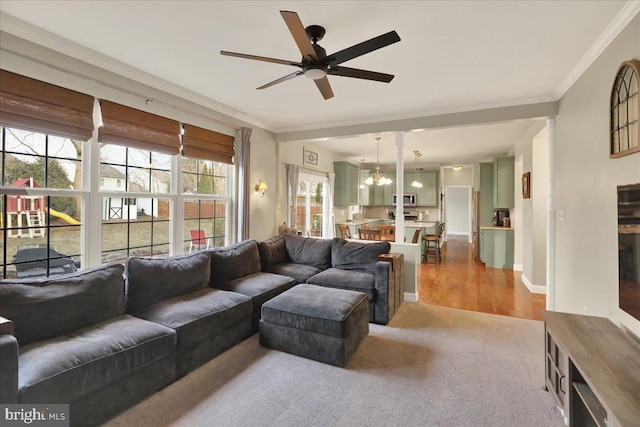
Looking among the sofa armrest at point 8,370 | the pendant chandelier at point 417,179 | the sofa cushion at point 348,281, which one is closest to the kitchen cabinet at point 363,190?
the pendant chandelier at point 417,179

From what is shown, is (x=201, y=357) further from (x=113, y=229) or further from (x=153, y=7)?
(x=153, y=7)

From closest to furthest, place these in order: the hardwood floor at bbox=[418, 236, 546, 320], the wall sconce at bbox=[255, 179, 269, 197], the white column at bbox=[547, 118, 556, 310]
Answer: the white column at bbox=[547, 118, 556, 310] → the hardwood floor at bbox=[418, 236, 546, 320] → the wall sconce at bbox=[255, 179, 269, 197]

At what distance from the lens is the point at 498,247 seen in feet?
20.9

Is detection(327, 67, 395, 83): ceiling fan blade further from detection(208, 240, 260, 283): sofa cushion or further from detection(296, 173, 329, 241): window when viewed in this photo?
detection(296, 173, 329, 241): window

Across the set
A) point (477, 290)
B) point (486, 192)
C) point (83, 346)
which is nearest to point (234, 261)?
point (83, 346)

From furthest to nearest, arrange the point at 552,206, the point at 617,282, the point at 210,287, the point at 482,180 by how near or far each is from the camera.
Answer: the point at 482,180
the point at 552,206
the point at 210,287
the point at 617,282

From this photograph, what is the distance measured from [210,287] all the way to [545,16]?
3806 mm

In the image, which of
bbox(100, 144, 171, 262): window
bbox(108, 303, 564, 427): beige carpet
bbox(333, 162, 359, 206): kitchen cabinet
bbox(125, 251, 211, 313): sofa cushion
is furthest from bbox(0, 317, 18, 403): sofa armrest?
bbox(333, 162, 359, 206): kitchen cabinet

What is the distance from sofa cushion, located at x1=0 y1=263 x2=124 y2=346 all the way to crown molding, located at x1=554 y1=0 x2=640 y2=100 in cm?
422

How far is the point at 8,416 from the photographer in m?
1.50

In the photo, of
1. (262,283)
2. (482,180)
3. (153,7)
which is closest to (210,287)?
(262,283)

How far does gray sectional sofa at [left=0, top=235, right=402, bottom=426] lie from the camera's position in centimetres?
166

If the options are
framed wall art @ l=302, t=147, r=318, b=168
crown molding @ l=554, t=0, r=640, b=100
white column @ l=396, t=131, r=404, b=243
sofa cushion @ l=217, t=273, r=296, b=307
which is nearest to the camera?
crown molding @ l=554, t=0, r=640, b=100

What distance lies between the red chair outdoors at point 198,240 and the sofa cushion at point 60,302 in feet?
4.62
